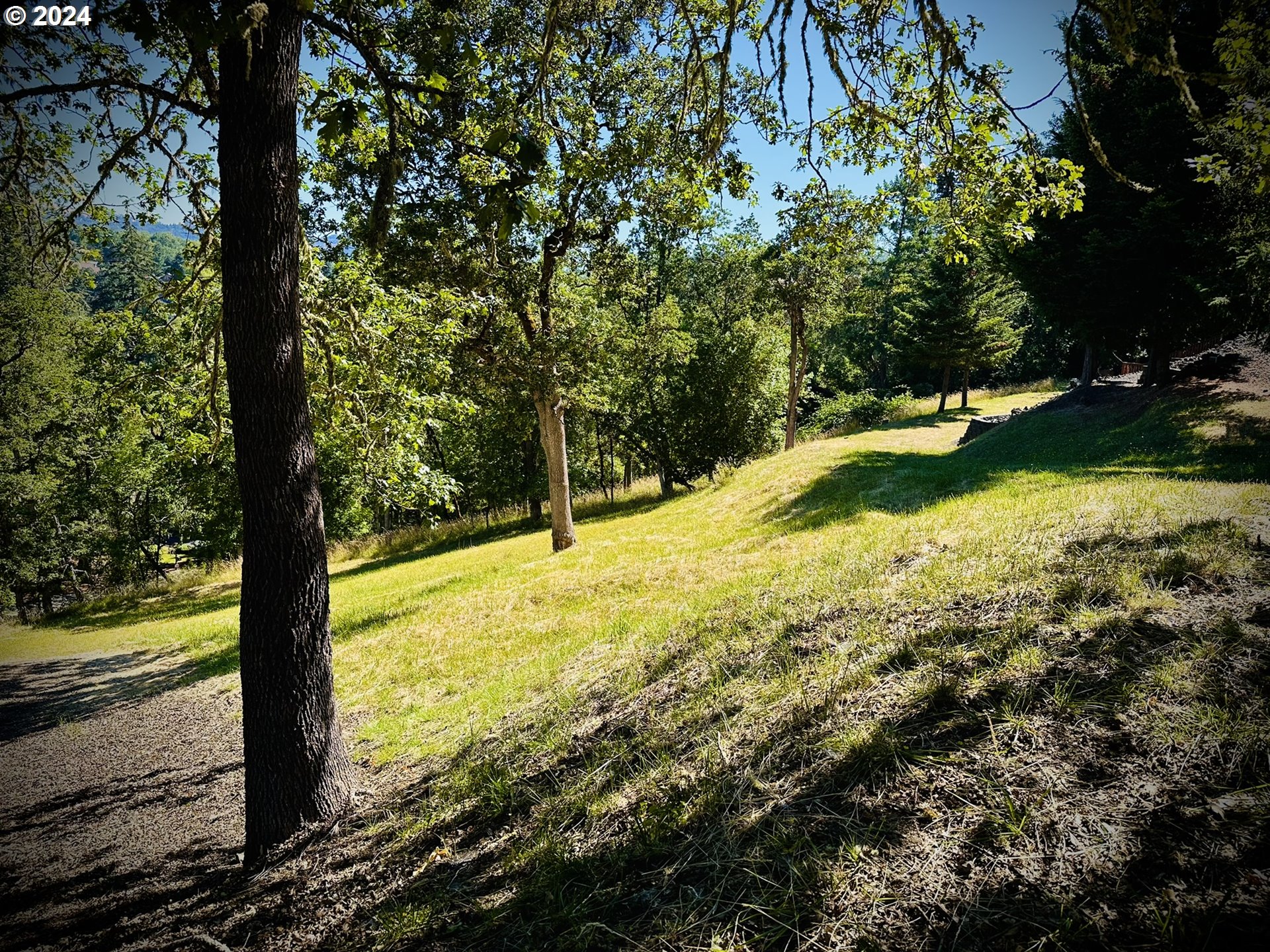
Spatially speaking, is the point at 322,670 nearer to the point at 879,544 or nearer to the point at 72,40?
the point at 879,544

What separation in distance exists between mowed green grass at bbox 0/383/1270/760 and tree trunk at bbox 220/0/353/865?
4.15ft

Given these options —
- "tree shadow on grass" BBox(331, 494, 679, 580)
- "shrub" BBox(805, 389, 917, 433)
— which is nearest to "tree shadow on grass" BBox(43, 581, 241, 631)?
"tree shadow on grass" BBox(331, 494, 679, 580)

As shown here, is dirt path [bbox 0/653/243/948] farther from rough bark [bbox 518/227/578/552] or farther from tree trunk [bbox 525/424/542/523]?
tree trunk [bbox 525/424/542/523]

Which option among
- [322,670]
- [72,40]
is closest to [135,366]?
[72,40]

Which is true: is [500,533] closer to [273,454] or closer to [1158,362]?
[273,454]

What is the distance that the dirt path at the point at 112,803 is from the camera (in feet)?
12.2

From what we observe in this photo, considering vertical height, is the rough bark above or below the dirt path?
above

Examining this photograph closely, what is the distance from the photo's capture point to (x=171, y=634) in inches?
567

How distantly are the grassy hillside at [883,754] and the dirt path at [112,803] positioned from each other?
1.35 metres

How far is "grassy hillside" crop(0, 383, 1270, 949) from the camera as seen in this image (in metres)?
1.86

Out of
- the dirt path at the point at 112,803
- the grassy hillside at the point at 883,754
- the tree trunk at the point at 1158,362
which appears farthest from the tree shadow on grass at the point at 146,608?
the tree trunk at the point at 1158,362

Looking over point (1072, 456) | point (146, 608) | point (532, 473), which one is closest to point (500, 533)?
point (532, 473)

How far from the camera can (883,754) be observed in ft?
8.42

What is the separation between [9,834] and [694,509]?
14319mm
